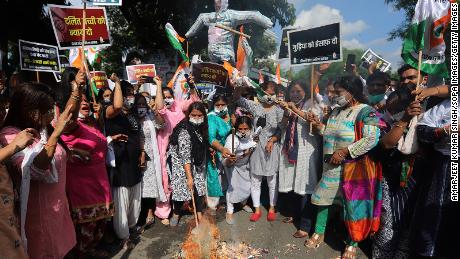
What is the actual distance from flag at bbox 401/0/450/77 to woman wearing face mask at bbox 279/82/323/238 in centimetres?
133

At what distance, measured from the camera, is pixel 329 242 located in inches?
165

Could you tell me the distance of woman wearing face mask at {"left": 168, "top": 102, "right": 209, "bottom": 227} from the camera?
4422 mm

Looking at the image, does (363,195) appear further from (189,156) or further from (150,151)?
(150,151)

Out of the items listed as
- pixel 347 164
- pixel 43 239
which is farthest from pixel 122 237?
pixel 347 164

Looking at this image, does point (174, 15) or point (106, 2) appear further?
point (174, 15)

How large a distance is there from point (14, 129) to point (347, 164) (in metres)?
3.12

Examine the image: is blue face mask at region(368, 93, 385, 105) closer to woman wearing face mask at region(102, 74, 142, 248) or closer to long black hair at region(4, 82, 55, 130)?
woman wearing face mask at region(102, 74, 142, 248)

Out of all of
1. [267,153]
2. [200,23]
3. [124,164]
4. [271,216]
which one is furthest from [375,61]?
[124,164]

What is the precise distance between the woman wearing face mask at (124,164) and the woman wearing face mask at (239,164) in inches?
51.6

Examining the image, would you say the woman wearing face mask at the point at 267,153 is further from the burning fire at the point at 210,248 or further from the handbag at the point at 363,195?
the handbag at the point at 363,195

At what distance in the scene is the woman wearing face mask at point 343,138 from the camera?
3.49m

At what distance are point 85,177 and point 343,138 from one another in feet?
9.16

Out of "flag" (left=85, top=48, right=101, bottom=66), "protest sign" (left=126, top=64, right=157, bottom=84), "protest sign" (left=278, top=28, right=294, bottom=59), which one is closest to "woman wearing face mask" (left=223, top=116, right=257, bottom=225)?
"protest sign" (left=278, top=28, right=294, bottom=59)

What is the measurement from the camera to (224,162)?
195 inches
